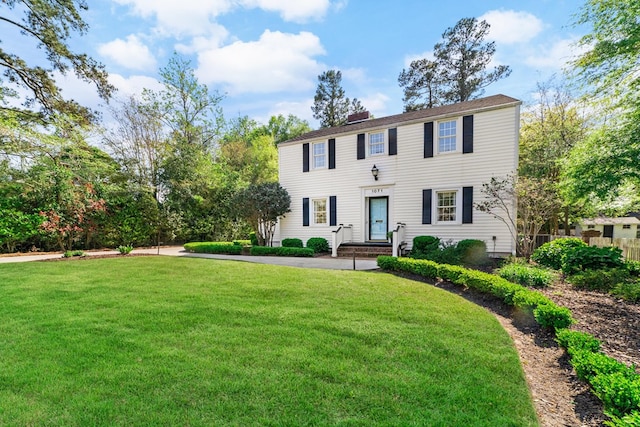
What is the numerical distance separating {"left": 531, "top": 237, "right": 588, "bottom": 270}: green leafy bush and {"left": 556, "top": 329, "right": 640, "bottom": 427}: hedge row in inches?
226

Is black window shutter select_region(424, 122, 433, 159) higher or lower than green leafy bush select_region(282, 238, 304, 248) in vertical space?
higher

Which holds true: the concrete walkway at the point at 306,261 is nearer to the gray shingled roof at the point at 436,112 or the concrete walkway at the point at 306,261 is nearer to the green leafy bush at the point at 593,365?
the green leafy bush at the point at 593,365

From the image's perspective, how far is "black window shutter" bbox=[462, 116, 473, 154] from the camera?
35.3 ft

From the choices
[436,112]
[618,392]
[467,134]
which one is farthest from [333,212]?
[618,392]

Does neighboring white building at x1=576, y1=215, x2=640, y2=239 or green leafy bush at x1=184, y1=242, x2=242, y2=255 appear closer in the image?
green leafy bush at x1=184, y1=242, x2=242, y2=255

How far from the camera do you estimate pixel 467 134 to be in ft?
35.5

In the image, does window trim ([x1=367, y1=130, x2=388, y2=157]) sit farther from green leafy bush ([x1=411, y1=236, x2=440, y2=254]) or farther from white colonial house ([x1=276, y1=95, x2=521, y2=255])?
green leafy bush ([x1=411, y1=236, x2=440, y2=254])

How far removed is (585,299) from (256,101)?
2426 cm

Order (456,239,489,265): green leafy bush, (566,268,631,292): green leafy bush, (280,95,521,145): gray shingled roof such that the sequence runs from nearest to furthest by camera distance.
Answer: (566,268,631,292): green leafy bush < (456,239,489,265): green leafy bush < (280,95,521,145): gray shingled roof

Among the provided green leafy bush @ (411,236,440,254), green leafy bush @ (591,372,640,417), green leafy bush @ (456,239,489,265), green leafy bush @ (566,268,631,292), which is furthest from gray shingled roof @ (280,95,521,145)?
green leafy bush @ (591,372,640,417)

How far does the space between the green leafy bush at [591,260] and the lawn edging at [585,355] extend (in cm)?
287

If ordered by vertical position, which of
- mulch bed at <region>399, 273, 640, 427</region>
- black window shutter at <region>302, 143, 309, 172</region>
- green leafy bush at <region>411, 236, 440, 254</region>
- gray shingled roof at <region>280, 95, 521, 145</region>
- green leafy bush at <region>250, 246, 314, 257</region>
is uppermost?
gray shingled roof at <region>280, 95, 521, 145</region>

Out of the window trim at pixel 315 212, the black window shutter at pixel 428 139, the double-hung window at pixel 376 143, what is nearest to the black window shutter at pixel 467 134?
the black window shutter at pixel 428 139

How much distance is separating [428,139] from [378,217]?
145 inches
